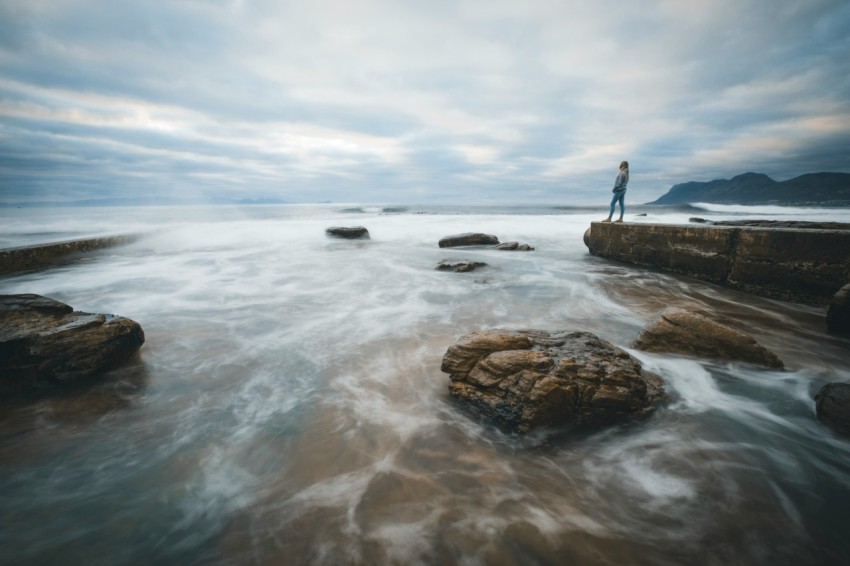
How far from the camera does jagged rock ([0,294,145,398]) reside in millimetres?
3297

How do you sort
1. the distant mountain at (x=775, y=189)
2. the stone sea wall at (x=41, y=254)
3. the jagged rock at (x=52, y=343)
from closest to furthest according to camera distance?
the jagged rock at (x=52, y=343) → the stone sea wall at (x=41, y=254) → the distant mountain at (x=775, y=189)

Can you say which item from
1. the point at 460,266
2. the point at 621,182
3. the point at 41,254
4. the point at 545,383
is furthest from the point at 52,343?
the point at 621,182

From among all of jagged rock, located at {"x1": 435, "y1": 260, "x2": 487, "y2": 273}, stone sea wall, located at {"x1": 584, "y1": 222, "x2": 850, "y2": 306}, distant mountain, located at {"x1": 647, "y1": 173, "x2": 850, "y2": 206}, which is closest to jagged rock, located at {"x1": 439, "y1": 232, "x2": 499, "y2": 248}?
jagged rock, located at {"x1": 435, "y1": 260, "x2": 487, "y2": 273}

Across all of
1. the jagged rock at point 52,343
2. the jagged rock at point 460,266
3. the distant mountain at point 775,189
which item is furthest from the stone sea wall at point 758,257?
the distant mountain at point 775,189

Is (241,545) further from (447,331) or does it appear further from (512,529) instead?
(447,331)

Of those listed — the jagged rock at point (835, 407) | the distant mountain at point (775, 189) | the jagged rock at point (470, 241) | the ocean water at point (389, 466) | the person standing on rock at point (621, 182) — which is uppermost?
the distant mountain at point (775, 189)

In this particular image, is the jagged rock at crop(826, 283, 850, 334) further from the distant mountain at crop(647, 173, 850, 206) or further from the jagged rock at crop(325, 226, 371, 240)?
the distant mountain at crop(647, 173, 850, 206)

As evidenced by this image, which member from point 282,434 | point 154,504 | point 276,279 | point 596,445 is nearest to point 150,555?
point 154,504

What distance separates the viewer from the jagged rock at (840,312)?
182 inches

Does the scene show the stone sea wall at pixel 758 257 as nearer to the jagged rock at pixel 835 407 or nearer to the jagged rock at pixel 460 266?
the jagged rock at pixel 835 407

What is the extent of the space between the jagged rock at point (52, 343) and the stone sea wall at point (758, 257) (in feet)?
32.4

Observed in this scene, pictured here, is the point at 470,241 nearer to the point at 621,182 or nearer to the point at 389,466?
the point at 621,182

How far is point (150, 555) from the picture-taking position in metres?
2.00

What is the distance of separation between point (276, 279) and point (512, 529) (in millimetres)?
8326
